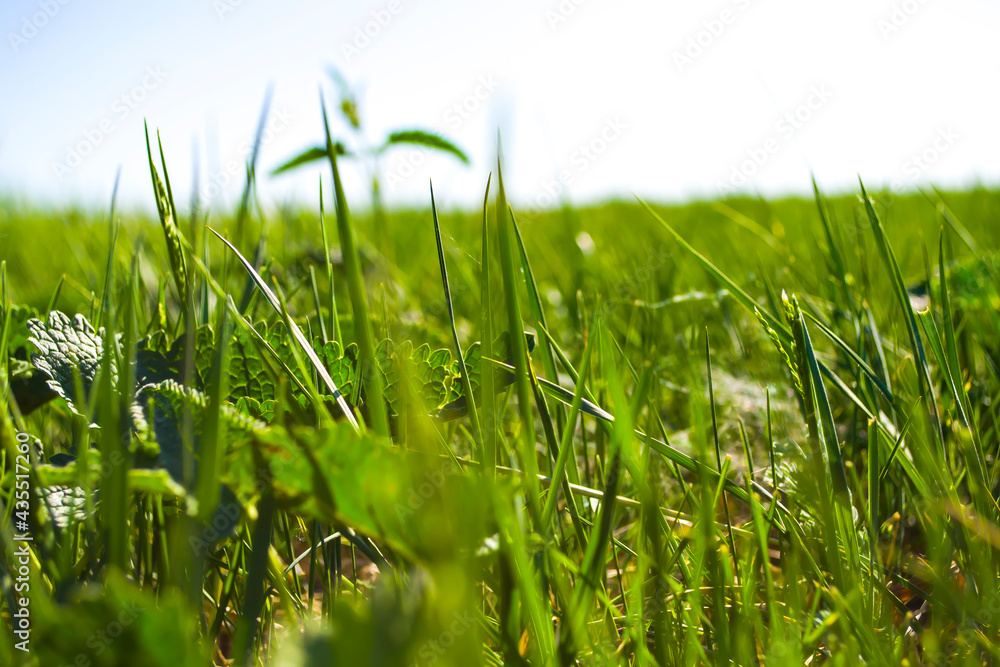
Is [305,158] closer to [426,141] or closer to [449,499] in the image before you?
[426,141]

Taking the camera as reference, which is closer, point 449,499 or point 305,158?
point 449,499

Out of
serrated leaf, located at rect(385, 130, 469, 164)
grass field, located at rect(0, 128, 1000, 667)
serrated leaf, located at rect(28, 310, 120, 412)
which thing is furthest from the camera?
serrated leaf, located at rect(385, 130, 469, 164)

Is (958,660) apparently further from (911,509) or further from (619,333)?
(619,333)

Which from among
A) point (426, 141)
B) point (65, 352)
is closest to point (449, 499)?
point (65, 352)

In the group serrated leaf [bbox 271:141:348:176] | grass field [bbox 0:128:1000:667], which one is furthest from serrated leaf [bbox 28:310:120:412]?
serrated leaf [bbox 271:141:348:176]

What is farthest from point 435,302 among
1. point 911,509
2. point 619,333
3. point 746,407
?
point 911,509

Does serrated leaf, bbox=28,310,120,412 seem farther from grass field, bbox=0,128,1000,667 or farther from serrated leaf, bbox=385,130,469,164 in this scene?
serrated leaf, bbox=385,130,469,164

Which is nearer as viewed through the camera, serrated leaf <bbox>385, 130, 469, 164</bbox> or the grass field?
the grass field

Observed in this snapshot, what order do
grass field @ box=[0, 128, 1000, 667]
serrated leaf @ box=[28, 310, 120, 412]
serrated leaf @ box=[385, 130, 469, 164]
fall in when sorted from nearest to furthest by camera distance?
grass field @ box=[0, 128, 1000, 667] < serrated leaf @ box=[28, 310, 120, 412] < serrated leaf @ box=[385, 130, 469, 164]

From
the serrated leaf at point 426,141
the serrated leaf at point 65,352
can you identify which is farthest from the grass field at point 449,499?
the serrated leaf at point 426,141

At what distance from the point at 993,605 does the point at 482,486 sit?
18.8 inches

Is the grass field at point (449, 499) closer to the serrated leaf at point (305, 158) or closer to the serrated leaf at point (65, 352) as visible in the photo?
the serrated leaf at point (65, 352)

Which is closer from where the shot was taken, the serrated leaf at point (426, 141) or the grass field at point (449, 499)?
the grass field at point (449, 499)

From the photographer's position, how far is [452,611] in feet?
1.18
